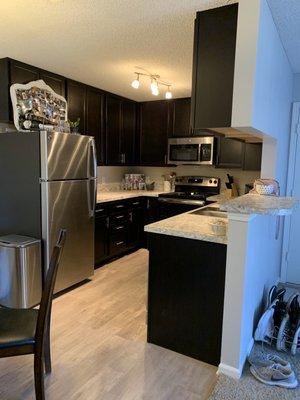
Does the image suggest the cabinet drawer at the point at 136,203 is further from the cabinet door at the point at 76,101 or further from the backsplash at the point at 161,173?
the cabinet door at the point at 76,101

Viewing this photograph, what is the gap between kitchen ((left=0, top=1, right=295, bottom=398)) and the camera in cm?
188

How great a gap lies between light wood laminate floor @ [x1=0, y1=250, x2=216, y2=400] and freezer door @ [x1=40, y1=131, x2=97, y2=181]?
1.25 m

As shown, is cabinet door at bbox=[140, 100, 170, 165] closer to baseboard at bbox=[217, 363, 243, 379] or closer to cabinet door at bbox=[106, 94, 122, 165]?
cabinet door at bbox=[106, 94, 122, 165]

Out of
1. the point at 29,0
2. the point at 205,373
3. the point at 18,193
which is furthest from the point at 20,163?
the point at 205,373

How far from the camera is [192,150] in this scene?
463 centimetres

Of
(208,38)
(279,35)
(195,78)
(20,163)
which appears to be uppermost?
(279,35)

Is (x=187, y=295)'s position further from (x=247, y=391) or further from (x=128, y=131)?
(x=128, y=131)

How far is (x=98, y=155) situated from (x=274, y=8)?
2899 millimetres

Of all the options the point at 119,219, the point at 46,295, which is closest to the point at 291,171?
the point at 119,219

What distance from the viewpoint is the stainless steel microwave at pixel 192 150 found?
4508mm

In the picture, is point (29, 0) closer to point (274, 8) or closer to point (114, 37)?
point (114, 37)

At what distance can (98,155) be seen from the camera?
4.36 m

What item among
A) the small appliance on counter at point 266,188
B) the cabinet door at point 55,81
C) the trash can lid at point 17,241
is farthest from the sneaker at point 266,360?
the cabinet door at point 55,81

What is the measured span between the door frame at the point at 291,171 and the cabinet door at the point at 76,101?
2518mm
